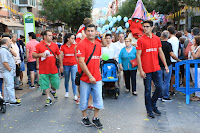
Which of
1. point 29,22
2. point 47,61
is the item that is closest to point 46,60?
point 47,61

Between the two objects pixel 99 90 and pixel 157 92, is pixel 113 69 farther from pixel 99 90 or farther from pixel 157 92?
pixel 99 90

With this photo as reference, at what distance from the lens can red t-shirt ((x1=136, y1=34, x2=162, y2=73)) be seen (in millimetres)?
5387

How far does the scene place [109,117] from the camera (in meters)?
5.64

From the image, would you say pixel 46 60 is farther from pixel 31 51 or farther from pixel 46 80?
pixel 31 51

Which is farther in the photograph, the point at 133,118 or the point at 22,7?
the point at 22,7

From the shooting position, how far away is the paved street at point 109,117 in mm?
4852

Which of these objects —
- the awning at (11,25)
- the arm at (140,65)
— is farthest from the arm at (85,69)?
the awning at (11,25)

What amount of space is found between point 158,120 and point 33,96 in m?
4.30

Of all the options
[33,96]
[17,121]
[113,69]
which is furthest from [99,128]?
[33,96]

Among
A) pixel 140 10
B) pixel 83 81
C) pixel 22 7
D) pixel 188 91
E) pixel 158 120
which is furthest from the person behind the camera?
pixel 22 7

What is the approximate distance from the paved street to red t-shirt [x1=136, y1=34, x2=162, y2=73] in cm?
114

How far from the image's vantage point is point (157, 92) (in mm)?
5582

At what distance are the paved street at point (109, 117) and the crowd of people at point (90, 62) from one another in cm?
28

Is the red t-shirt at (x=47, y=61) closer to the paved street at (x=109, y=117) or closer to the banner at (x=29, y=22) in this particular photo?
the paved street at (x=109, y=117)
